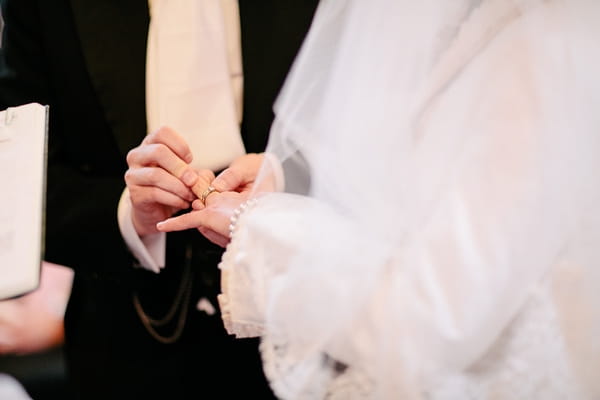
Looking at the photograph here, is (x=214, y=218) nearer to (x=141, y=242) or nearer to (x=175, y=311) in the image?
(x=141, y=242)

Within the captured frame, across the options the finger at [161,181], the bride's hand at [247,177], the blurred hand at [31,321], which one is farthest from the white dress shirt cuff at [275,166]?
the blurred hand at [31,321]

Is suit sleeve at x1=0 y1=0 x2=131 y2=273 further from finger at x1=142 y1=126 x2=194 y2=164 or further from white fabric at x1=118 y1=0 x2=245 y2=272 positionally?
finger at x1=142 y1=126 x2=194 y2=164

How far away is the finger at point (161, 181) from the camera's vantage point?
0.57m

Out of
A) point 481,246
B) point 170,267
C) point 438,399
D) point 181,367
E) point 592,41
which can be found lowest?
point 181,367

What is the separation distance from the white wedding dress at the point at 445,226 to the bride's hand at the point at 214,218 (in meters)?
0.04

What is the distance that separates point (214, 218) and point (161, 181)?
3.6 inches

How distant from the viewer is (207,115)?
27.5 inches

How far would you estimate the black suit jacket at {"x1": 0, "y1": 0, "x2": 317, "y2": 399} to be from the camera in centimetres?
69

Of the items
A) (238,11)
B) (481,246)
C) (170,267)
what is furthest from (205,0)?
(481,246)

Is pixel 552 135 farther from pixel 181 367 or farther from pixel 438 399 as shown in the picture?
pixel 181 367

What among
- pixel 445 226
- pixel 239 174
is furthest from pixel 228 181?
pixel 445 226

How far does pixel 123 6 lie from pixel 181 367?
0.52m

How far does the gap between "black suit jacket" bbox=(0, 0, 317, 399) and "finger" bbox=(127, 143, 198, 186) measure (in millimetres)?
143

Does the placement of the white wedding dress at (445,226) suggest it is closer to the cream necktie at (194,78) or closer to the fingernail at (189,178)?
the fingernail at (189,178)
